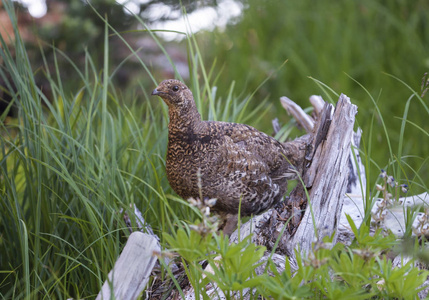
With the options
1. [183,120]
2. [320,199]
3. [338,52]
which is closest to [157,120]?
[183,120]

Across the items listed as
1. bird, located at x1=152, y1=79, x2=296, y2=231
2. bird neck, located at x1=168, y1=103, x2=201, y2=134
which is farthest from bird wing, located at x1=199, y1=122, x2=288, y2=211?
bird neck, located at x1=168, y1=103, x2=201, y2=134

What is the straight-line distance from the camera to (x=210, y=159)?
103 inches

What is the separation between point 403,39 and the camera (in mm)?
5715

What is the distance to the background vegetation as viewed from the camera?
2.41 m

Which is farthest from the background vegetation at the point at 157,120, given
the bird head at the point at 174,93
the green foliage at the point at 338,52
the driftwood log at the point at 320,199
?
the bird head at the point at 174,93

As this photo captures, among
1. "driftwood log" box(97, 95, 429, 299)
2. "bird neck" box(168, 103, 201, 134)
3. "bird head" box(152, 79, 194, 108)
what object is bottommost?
"driftwood log" box(97, 95, 429, 299)

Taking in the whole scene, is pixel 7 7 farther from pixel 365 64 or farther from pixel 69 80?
pixel 365 64

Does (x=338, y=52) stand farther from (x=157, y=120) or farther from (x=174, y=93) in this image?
(x=174, y=93)

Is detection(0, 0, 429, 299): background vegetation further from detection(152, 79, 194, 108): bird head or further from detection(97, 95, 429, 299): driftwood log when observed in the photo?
detection(152, 79, 194, 108): bird head

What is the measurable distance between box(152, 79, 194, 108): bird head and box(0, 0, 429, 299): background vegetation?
0.82 ft

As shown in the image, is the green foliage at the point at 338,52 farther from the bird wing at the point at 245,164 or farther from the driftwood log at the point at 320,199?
the driftwood log at the point at 320,199

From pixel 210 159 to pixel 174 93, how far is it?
368 mm

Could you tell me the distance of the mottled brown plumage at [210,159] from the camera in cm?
260

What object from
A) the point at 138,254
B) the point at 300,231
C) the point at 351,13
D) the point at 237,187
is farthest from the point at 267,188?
the point at 351,13
